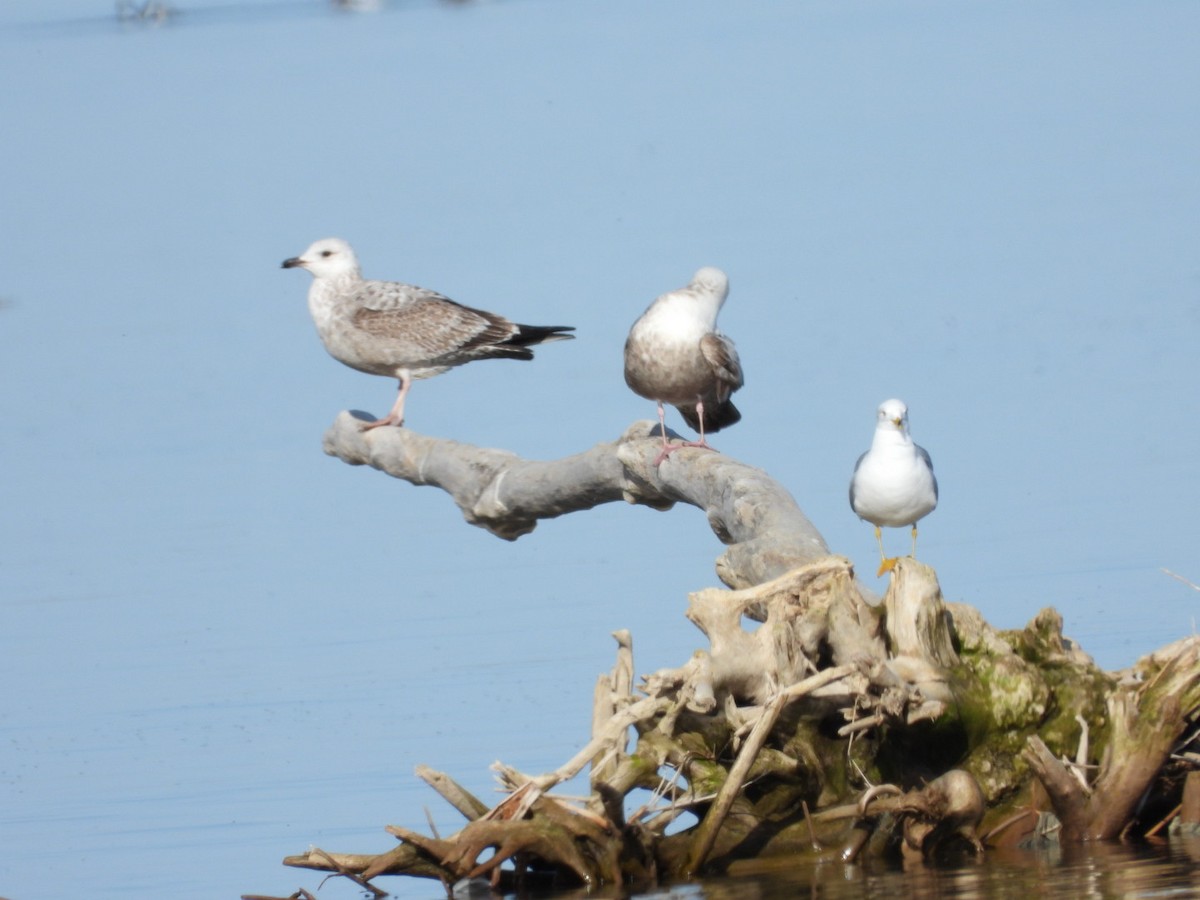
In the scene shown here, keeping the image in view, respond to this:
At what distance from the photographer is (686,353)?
909cm

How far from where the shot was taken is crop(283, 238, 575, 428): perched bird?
38.8ft

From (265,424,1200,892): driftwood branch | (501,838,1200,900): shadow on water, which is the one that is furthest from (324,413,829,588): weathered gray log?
(501,838,1200,900): shadow on water

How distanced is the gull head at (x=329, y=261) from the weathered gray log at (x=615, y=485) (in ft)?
6.04

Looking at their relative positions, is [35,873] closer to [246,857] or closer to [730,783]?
[246,857]

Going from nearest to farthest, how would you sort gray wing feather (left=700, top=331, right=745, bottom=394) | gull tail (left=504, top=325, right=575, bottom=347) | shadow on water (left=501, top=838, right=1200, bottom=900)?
1. shadow on water (left=501, top=838, right=1200, bottom=900)
2. gray wing feather (left=700, top=331, right=745, bottom=394)
3. gull tail (left=504, top=325, right=575, bottom=347)

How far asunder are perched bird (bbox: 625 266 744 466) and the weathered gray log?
1.18ft

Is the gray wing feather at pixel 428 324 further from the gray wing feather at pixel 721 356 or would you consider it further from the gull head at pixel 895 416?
the gull head at pixel 895 416

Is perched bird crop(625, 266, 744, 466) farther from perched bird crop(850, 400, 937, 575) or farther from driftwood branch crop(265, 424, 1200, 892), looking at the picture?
driftwood branch crop(265, 424, 1200, 892)

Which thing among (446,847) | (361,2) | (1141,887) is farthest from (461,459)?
(361,2)

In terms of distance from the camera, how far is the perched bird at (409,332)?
1183 centimetres

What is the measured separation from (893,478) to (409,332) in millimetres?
4207

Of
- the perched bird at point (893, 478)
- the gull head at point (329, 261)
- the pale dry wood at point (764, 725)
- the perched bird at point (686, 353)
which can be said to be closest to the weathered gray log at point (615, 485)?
the perched bird at point (686, 353)

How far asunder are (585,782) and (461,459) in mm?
1759

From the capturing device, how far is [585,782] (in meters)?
8.52
